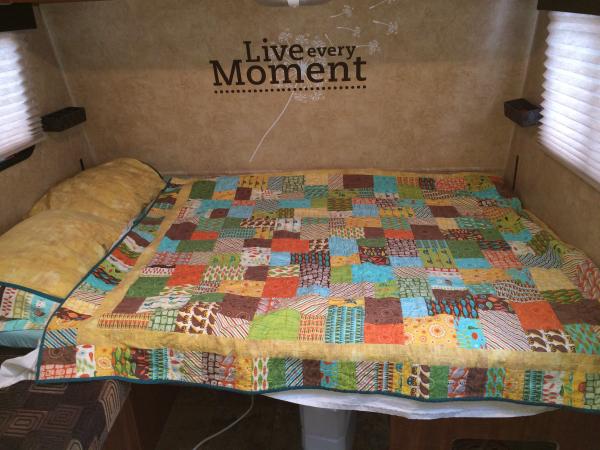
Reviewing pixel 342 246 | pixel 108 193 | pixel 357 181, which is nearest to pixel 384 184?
pixel 357 181

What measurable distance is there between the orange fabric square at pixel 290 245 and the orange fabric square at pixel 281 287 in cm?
23

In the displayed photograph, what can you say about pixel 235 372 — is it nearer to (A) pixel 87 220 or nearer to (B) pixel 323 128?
(A) pixel 87 220

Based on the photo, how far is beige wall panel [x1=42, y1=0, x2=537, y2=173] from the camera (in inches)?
97.3

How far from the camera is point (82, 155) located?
281 centimetres

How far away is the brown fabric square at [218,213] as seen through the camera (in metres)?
2.47

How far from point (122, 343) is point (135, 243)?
2.13 feet

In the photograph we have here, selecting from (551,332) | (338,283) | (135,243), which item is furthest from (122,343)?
(551,332)

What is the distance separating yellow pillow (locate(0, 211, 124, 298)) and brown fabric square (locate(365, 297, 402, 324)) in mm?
1162

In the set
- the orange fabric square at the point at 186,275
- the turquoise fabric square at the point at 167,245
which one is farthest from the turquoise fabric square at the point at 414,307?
the turquoise fabric square at the point at 167,245

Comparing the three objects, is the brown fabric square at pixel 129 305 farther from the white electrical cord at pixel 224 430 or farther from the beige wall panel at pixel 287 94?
the beige wall panel at pixel 287 94

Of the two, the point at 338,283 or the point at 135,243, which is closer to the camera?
the point at 338,283

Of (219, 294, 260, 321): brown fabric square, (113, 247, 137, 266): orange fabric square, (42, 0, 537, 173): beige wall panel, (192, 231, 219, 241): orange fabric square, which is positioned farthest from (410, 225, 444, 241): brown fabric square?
(113, 247, 137, 266): orange fabric square

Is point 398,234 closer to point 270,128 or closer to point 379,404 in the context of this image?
point 379,404

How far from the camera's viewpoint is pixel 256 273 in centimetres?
198
